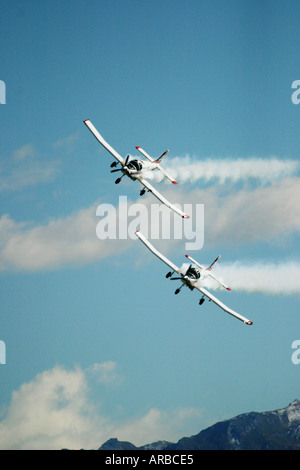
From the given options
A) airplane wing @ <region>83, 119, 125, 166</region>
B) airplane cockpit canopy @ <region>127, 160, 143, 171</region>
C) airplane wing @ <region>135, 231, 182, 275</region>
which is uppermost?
airplane wing @ <region>83, 119, 125, 166</region>

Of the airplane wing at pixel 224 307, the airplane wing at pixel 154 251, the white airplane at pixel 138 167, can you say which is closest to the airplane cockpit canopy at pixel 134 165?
the white airplane at pixel 138 167

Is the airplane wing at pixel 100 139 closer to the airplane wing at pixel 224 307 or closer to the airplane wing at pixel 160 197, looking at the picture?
the airplane wing at pixel 160 197

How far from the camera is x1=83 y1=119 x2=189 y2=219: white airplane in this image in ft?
325

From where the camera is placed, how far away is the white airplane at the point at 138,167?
325 ft

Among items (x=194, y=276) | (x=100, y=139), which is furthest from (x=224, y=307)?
(x=100, y=139)

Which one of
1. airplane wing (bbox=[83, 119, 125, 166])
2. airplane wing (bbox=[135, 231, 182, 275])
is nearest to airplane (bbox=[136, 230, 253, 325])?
airplane wing (bbox=[135, 231, 182, 275])

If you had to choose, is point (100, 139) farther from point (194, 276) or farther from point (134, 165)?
point (194, 276)

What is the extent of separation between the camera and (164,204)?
346 feet

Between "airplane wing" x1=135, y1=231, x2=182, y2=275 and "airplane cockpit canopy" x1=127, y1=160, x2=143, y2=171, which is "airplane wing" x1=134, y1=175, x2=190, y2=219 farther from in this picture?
"airplane wing" x1=135, y1=231, x2=182, y2=275

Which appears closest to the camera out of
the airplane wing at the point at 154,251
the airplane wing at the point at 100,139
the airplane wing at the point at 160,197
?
the airplane wing at the point at 160,197

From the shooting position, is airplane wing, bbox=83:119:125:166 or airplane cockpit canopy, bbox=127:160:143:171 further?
airplane wing, bbox=83:119:125:166
